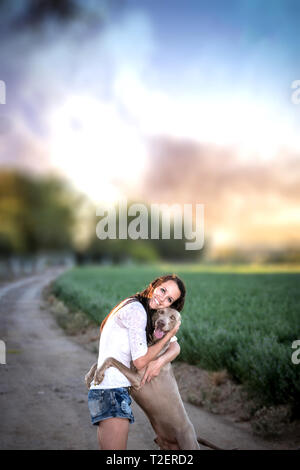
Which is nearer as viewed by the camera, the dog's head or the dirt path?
the dog's head

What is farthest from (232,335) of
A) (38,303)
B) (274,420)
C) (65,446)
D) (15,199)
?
(38,303)

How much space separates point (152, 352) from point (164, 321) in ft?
0.76

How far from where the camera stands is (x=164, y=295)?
10.2 ft

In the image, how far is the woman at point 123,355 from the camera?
9.72ft

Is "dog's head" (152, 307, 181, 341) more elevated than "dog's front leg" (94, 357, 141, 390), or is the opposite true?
"dog's head" (152, 307, 181, 341)

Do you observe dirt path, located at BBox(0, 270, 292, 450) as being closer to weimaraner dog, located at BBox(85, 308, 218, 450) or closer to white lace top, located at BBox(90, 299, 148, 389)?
weimaraner dog, located at BBox(85, 308, 218, 450)

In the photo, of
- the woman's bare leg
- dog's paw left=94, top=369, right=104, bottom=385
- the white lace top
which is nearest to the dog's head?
the white lace top

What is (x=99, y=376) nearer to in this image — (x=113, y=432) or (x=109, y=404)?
(x=109, y=404)

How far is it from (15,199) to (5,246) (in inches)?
40.7

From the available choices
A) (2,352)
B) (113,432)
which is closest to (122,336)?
(113,432)

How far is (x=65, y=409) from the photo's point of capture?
562cm

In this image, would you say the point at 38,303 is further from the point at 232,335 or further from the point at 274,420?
the point at 274,420

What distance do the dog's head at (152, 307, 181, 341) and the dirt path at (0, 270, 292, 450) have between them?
89.2 inches

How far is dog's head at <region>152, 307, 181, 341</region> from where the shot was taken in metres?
3.07
